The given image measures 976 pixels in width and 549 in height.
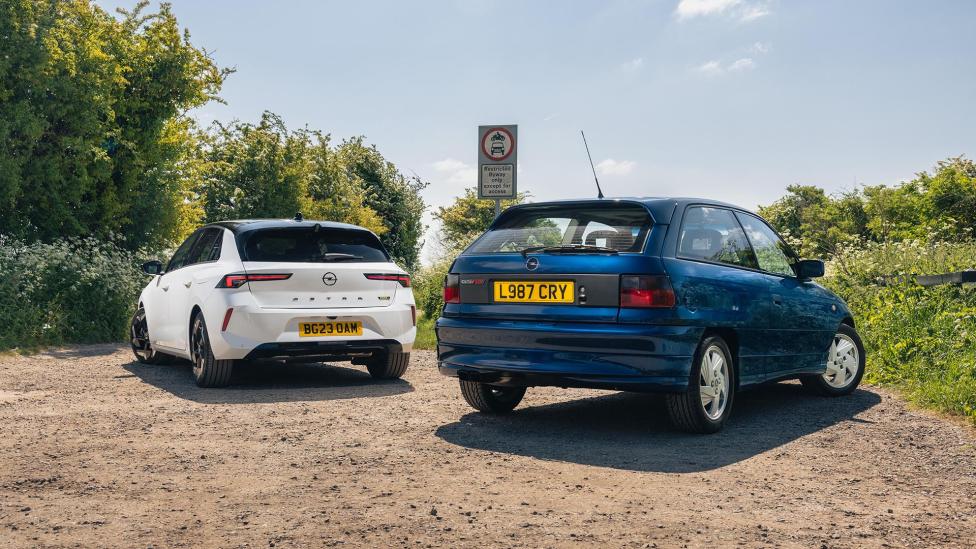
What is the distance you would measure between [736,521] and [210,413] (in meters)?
4.76

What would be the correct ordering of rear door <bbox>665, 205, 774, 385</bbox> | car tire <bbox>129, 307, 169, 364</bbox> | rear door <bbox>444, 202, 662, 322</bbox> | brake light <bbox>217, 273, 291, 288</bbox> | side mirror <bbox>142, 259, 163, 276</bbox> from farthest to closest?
car tire <bbox>129, 307, 169, 364</bbox> < side mirror <bbox>142, 259, 163, 276</bbox> < brake light <bbox>217, 273, 291, 288</bbox> < rear door <bbox>665, 205, 774, 385</bbox> < rear door <bbox>444, 202, 662, 322</bbox>

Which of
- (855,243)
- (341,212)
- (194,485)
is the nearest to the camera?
(194,485)

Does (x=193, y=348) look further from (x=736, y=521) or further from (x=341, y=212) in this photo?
(x=341, y=212)

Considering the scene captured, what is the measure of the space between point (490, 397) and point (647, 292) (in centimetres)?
194

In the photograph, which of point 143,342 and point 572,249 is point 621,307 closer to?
point 572,249

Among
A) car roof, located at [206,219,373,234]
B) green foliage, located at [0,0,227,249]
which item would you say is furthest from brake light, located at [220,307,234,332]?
green foliage, located at [0,0,227,249]

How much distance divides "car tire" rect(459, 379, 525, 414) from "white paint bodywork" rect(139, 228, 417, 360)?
2.01m

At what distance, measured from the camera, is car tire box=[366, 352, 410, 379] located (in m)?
10.0

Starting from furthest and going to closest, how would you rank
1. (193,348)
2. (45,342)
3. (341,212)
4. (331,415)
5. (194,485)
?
(341,212) → (45,342) → (193,348) → (331,415) → (194,485)

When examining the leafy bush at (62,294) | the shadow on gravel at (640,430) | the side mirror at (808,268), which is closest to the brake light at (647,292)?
the shadow on gravel at (640,430)

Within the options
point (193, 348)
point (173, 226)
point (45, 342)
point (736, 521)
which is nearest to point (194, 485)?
point (736, 521)

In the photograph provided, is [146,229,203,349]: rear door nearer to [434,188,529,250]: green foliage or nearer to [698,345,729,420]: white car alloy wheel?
[698,345,729,420]: white car alloy wheel

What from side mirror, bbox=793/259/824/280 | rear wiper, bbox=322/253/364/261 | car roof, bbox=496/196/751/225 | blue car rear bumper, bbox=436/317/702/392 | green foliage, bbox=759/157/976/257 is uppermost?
green foliage, bbox=759/157/976/257

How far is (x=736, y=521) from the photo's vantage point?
14.7 feet
